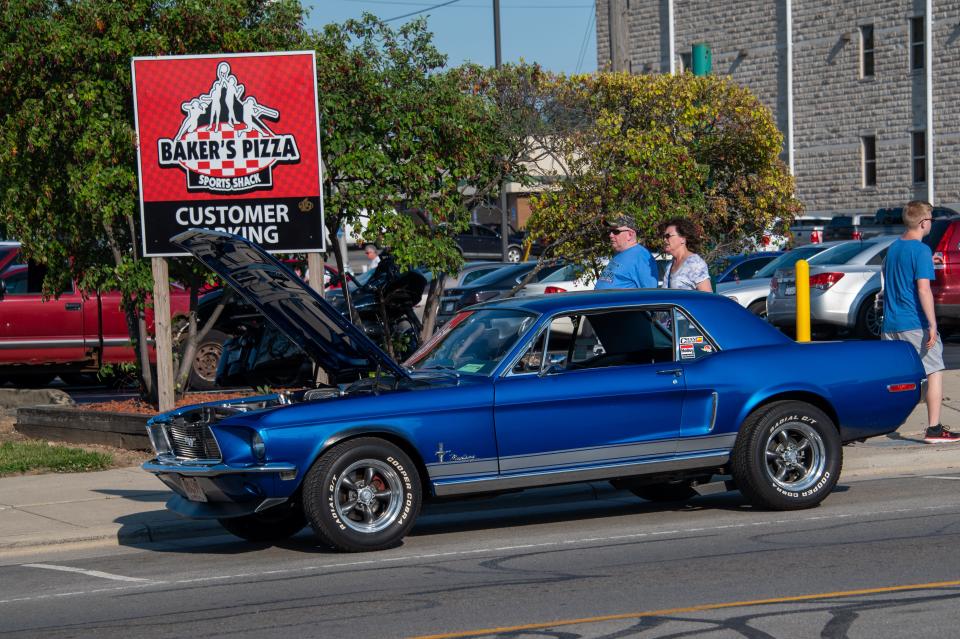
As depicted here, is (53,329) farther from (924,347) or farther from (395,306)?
(924,347)

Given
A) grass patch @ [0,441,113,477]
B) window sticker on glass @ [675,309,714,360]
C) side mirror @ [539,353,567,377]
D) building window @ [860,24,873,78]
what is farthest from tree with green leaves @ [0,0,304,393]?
building window @ [860,24,873,78]

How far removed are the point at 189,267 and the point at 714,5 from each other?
36.9 meters

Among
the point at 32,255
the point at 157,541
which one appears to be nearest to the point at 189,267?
the point at 32,255

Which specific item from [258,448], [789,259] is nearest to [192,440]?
[258,448]

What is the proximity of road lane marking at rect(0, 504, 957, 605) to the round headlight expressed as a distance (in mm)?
681

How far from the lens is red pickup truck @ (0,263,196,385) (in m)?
18.7

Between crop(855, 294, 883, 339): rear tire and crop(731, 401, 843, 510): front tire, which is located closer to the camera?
crop(731, 401, 843, 510): front tire

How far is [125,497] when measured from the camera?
35.6ft

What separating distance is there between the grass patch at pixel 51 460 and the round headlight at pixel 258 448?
475cm

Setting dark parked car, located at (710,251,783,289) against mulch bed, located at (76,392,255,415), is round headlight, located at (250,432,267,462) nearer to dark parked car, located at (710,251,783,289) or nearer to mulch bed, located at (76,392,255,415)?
mulch bed, located at (76,392,255,415)

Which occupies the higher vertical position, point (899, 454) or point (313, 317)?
point (313, 317)

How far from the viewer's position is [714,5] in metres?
47.8

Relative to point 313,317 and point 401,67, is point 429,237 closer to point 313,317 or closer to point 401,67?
point 401,67

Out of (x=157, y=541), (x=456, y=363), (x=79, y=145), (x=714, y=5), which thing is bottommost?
(x=157, y=541)
